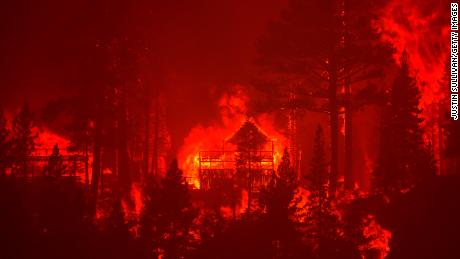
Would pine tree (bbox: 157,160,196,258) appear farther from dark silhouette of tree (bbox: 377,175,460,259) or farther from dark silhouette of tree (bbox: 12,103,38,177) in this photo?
dark silhouette of tree (bbox: 12,103,38,177)

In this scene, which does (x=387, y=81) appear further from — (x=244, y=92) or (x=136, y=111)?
(x=136, y=111)

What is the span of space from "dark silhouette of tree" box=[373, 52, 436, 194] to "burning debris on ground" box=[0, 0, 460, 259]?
0.08 m

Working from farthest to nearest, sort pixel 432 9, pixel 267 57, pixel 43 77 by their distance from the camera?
pixel 43 77 → pixel 432 9 → pixel 267 57

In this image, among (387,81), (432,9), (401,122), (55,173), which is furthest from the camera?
(387,81)

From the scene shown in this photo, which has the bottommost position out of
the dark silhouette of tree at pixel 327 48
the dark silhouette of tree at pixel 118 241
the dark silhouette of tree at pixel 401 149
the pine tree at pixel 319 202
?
the dark silhouette of tree at pixel 118 241

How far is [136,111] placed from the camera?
5259 centimetres

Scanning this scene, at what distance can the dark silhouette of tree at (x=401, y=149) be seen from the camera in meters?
28.4

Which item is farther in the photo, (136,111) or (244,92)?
(244,92)

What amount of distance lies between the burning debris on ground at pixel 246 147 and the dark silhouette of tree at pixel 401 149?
0.08 metres

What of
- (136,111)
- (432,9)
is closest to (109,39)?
(136,111)

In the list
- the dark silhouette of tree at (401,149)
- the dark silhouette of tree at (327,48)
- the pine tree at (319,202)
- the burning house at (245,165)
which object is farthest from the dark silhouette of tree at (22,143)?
the dark silhouette of tree at (401,149)

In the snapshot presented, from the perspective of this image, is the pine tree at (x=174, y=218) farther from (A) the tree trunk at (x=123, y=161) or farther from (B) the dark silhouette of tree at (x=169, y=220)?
(A) the tree trunk at (x=123, y=161)

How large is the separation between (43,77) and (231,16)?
2283cm

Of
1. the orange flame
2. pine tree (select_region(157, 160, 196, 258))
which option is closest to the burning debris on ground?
pine tree (select_region(157, 160, 196, 258))
